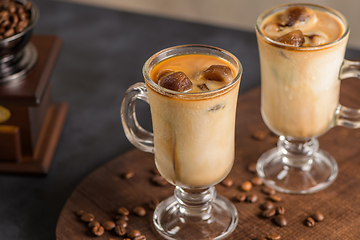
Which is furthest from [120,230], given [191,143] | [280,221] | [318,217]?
[318,217]

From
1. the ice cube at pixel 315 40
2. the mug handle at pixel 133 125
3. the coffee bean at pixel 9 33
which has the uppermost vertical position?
the ice cube at pixel 315 40

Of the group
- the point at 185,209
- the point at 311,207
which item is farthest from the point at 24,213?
the point at 311,207

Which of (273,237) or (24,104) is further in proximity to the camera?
(24,104)

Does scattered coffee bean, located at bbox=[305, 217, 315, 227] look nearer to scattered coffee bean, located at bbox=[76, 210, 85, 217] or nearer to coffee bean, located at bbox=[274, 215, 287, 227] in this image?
coffee bean, located at bbox=[274, 215, 287, 227]

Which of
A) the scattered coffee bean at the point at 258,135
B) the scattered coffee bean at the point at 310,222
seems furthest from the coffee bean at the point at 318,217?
the scattered coffee bean at the point at 258,135

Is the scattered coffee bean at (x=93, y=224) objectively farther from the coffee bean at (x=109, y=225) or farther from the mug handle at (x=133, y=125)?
the mug handle at (x=133, y=125)

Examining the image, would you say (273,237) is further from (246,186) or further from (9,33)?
(9,33)

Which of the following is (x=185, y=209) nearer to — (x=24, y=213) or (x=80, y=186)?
(x=80, y=186)
